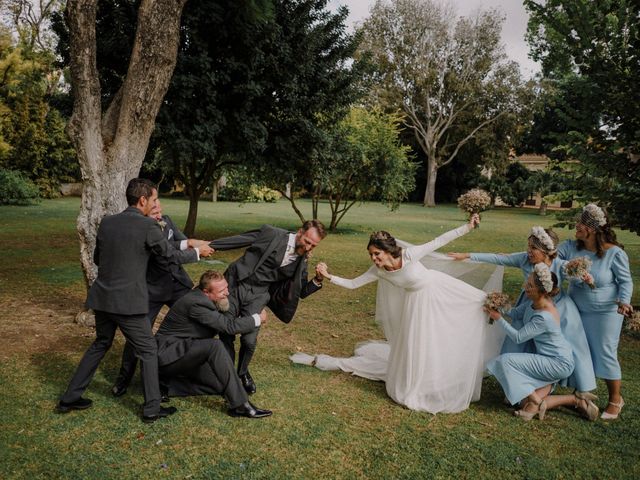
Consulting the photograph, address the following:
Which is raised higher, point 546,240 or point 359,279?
point 546,240

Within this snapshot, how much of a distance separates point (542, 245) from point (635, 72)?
465 cm

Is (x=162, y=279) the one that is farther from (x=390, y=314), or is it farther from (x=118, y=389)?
(x=390, y=314)

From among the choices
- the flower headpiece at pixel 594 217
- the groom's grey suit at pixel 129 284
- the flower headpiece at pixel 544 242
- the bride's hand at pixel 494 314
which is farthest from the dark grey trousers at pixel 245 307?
the flower headpiece at pixel 594 217

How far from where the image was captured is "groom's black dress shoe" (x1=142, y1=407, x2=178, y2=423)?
4.78m

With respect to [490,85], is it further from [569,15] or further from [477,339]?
[477,339]

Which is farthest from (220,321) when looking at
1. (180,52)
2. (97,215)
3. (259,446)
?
(180,52)

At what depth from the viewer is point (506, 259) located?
609cm

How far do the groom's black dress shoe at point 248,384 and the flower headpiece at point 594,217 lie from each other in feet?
13.7

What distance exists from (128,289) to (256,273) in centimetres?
150

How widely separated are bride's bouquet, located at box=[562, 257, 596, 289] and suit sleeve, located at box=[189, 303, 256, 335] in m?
3.44

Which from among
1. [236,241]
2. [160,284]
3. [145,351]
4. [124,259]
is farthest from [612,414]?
[124,259]

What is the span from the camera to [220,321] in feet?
16.5

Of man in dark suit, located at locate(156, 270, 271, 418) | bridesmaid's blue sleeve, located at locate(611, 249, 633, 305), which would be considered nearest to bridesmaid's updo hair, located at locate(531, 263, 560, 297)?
bridesmaid's blue sleeve, located at locate(611, 249, 633, 305)

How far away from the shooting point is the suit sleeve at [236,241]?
18.3ft
